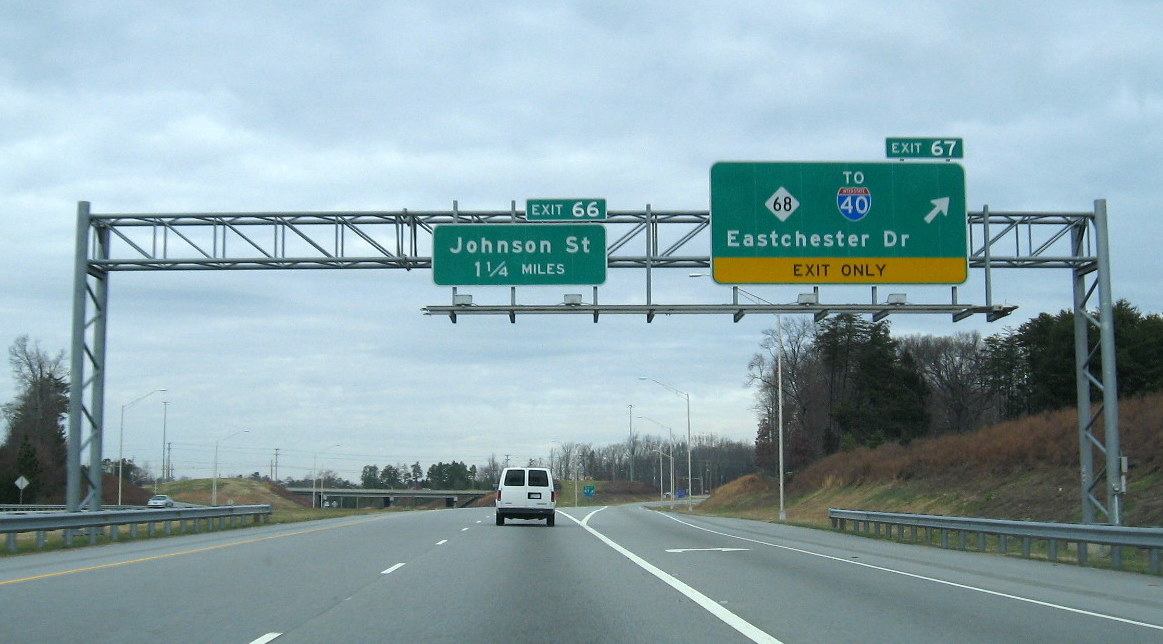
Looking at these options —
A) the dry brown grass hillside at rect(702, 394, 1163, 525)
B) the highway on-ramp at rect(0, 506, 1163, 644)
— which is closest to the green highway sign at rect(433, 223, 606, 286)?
the highway on-ramp at rect(0, 506, 1163, 644)

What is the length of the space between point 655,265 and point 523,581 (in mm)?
12033

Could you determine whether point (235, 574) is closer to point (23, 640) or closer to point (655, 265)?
point (23, 640)

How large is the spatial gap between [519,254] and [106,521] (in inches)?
474

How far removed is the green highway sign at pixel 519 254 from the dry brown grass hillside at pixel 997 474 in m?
18.7

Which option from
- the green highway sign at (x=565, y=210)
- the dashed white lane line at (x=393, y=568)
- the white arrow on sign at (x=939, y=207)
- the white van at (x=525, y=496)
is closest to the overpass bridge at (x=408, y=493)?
the white van at (x=525, y=496)

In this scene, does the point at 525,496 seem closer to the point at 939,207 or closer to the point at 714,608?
the point at 939,207

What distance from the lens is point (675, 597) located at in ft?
45.8

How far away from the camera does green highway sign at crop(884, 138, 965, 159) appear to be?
25.5m

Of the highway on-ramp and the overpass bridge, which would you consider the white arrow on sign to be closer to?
the highway on-ramp

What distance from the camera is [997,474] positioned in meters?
49.8

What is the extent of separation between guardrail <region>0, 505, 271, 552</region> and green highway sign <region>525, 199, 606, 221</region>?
41.4 ft

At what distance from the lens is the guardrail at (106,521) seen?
22609mm

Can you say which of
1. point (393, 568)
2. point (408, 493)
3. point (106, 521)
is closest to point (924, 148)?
point (393, 568)

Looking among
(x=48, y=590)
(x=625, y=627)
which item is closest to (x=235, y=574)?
(x=48, y=590)
